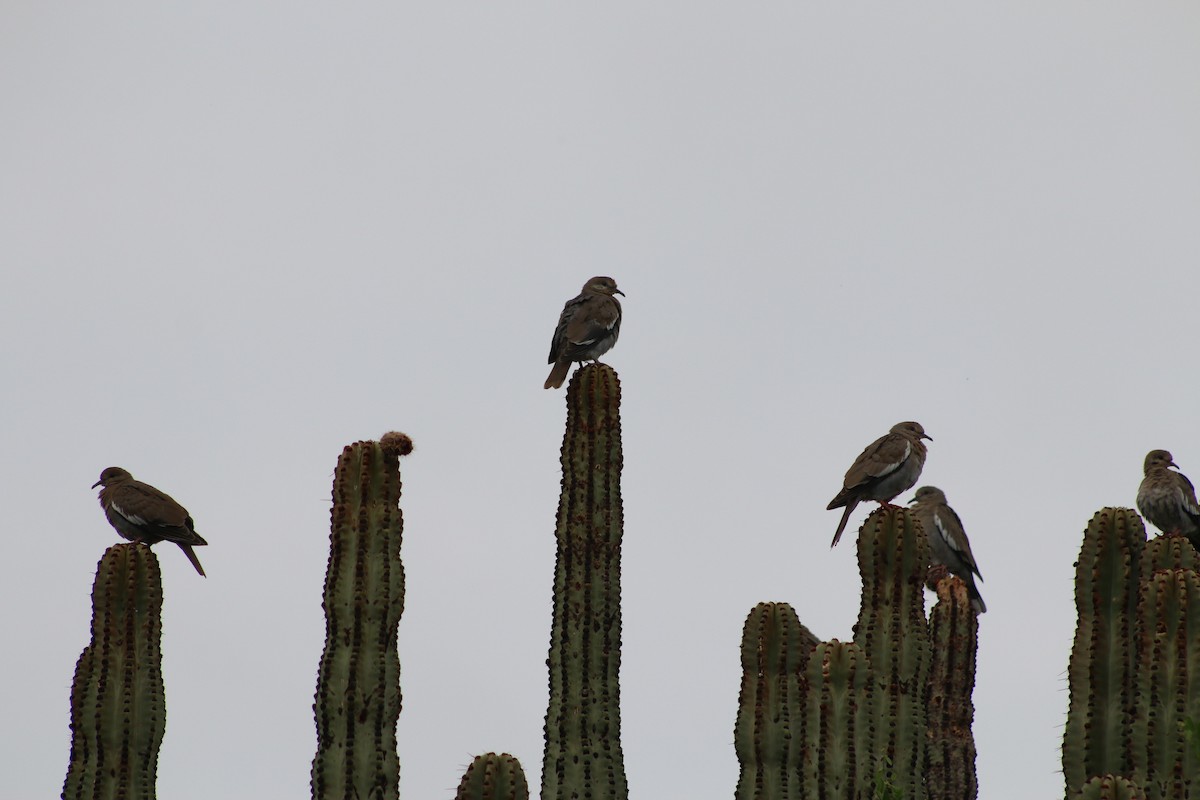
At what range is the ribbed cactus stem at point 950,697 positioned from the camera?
50.4 ft

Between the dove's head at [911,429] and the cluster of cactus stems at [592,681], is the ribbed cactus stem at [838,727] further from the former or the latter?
the dove's head at [911,429]

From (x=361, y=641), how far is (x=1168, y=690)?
5.18 meters

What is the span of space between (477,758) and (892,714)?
10.0 feet

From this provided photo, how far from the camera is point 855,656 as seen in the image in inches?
500

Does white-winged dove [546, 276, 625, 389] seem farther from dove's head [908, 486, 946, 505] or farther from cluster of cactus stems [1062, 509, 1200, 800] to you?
cluster of cactus stems [1062, 509, 1200, 800]

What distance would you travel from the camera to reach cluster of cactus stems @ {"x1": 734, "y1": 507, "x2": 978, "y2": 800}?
1267 centimetres

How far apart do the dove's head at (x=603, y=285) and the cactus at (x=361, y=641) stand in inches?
238

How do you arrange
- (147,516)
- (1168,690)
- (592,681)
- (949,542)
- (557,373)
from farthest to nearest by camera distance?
(949,542)
(557,373)
(147,516)
(592,681)
(1168,690)

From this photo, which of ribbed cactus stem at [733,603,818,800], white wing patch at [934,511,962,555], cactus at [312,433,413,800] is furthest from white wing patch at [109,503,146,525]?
white wing patch at [934,511,962,555]

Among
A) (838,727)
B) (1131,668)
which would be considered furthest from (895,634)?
(1131,668)

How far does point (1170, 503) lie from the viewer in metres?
17.4

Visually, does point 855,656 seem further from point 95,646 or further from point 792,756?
point 95,646

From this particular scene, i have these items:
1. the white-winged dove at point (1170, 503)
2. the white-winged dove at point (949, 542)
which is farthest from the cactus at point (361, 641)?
the white-winged dove at point (1170, 503)

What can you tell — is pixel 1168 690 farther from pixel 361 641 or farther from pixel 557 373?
pixel 557 373
